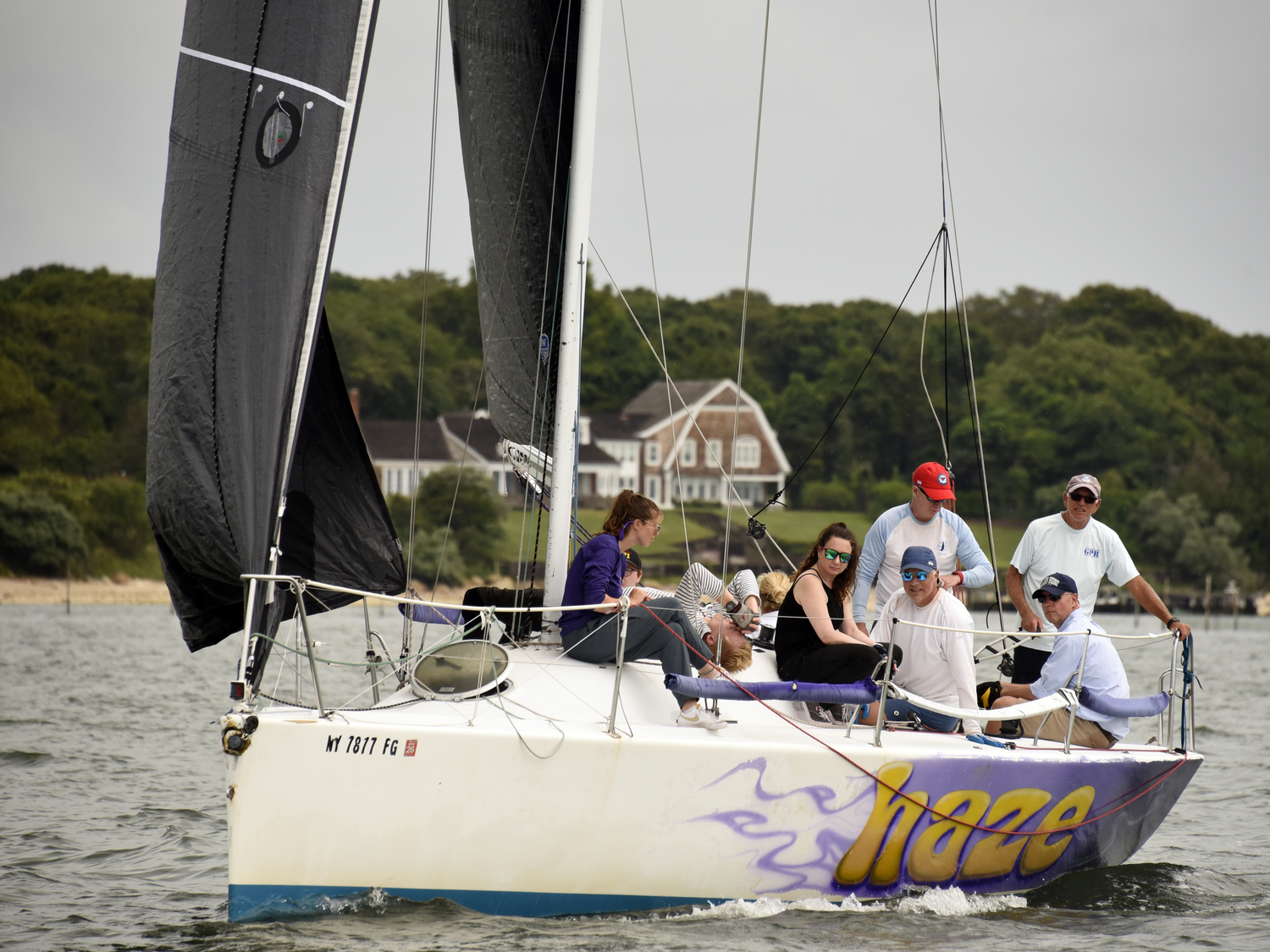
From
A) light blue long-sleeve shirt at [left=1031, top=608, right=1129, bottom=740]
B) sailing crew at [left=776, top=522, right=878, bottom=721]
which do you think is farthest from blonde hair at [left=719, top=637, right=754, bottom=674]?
light blue long-sleeve shirt at [left=1031, top=608, right=1129, bottom=740]

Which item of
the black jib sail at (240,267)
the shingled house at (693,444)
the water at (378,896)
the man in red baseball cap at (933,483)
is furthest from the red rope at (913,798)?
the shingled house at (693,444)

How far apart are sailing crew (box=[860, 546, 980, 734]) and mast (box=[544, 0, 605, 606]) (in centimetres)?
171

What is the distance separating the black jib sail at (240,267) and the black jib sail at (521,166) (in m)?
1.82

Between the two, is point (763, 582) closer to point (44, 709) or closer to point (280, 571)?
point (280, 571)

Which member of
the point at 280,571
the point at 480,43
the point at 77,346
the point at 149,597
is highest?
the point at 77,346

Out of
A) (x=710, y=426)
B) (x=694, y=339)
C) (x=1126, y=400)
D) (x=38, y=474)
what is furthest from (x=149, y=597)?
(x=1126, y=400)

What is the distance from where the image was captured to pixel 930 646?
6020mm

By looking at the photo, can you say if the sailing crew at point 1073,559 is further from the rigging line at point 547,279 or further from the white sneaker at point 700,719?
the rigging line at point 547,279

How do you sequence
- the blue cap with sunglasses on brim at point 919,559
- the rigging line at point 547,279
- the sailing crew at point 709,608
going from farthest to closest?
the rigging line at point 547,279, the sailing crew at point 709,608, the blue cap with sunglasses on brim at point 919,559

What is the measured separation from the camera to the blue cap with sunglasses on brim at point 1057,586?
6.07 m

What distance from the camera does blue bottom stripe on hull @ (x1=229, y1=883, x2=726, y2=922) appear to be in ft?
16.0

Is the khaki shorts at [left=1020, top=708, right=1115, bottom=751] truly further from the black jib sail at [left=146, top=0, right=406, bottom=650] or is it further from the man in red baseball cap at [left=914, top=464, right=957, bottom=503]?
the black jib sail at [left=146, top=0, right=406, bottom=650]

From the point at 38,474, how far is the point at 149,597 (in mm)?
7899

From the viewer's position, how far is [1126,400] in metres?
68.9
